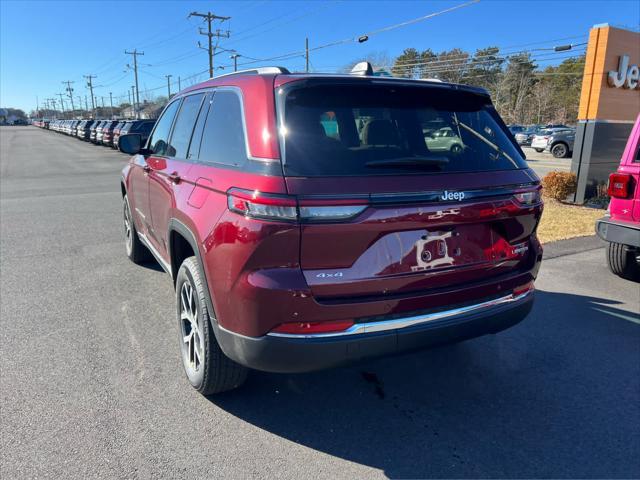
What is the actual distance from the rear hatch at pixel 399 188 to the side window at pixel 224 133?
327 millimetres

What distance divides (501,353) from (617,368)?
0.80m

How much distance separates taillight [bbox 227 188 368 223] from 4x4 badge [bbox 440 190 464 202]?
447mm

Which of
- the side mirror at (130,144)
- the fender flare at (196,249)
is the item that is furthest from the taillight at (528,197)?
the side mirror at (130,144)

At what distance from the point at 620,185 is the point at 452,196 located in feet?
11.5

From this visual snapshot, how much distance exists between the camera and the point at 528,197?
2.71 meters

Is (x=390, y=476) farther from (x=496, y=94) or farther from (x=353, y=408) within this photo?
(x=496, y=94)

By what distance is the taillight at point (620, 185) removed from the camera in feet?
15.8

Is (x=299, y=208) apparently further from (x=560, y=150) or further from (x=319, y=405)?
(x=560, y=150)

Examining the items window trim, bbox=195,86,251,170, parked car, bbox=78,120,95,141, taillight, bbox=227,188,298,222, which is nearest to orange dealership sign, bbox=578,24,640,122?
window trim, bbox=195,86,251,170

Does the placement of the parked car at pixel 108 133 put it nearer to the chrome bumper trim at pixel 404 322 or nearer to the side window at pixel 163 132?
the side window at pixel 163 132

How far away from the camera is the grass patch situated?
297 inches

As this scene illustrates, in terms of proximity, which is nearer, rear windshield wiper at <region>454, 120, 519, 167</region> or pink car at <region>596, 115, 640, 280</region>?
rear windshield wiper at <region>454, 120, 519, 167</region>

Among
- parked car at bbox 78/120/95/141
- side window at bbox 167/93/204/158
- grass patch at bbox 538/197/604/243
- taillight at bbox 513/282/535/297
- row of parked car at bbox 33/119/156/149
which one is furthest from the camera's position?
parked car at bbox 78/120/95/141

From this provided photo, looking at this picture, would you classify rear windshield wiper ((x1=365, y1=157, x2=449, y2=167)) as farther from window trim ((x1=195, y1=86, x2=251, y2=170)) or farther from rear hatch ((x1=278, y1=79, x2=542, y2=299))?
window trim ((x1=195, y1=86, x2=251, y2=170))
